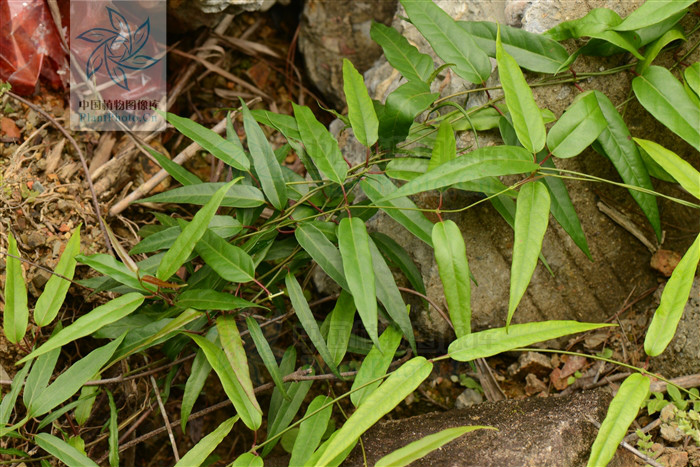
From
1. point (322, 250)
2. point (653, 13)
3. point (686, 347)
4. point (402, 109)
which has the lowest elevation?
point (686, 347)

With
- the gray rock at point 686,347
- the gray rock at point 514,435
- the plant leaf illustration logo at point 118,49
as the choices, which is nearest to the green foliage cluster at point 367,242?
the gray rock at point 514,435

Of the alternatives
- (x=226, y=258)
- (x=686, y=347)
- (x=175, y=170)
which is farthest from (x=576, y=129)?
(x=175, y=170)

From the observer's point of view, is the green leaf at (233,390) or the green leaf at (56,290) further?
the green leaf at (56,290)

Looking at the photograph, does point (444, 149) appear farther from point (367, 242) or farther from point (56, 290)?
point (56, 290)

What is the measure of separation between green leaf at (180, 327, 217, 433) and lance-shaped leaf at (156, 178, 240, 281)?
Answer: 7.7 inches

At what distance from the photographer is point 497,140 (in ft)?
3.98

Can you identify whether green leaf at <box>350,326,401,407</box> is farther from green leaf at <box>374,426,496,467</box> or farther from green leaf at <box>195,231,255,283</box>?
green leaf at <box>195,231,255,283</box>

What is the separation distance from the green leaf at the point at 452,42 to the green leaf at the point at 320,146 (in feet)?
0.95

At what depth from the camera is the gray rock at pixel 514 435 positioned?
0.98 metres

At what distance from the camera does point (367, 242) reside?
0.97 metres

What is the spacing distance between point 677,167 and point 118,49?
4.50ft

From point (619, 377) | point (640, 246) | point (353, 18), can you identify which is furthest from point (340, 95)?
point (619, 377)

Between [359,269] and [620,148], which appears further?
[620,148]

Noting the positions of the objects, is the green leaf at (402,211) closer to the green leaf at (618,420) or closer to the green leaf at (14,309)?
the green leaf at (618,420)
